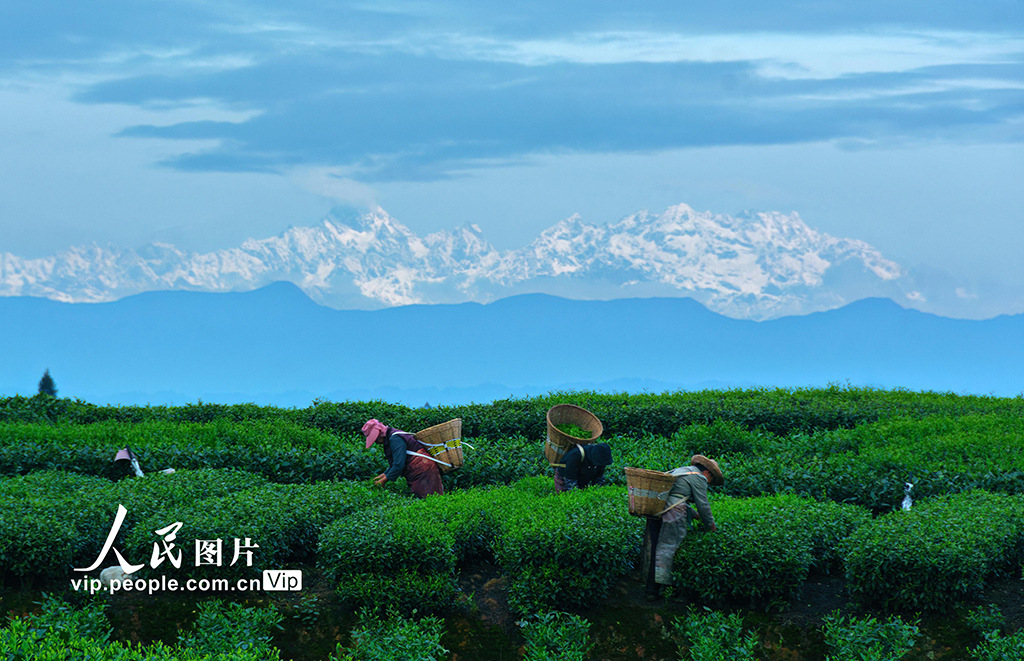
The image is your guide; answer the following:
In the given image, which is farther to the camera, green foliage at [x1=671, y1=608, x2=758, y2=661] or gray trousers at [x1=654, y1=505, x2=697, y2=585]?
gray trousers at [x1=654, y1=505, x2=697, y2=585]

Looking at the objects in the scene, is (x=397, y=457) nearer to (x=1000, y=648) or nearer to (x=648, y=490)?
(x=648, y=490)

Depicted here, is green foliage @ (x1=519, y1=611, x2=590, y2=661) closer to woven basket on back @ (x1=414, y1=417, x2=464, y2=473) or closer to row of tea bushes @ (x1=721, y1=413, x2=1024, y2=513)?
woven basket on back @ (x1=414, y1=417, x2=464, y2=473)

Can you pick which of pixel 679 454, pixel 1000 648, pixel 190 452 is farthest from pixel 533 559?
pixel 190 452

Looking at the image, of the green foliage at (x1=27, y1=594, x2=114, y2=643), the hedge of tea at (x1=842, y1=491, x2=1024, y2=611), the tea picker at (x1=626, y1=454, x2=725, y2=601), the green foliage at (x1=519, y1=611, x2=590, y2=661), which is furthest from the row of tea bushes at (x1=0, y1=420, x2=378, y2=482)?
the hedge of tea at (x1=842, y1=491, x2=1024, y2=611)

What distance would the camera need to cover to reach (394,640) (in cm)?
750

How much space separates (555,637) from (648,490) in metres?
1.45

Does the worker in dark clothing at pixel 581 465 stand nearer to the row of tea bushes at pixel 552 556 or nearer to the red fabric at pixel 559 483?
the red fabric at pixel 559 483

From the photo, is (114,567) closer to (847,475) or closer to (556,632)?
(556,632)

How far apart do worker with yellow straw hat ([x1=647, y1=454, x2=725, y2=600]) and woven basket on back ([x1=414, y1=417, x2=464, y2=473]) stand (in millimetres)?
2997

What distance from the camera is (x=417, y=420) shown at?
14.4 meters

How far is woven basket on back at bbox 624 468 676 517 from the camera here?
25.7 feet

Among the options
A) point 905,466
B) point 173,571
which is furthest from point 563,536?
point 905,466

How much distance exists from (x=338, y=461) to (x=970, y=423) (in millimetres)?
9009

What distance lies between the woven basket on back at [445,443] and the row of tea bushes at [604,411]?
348cm
